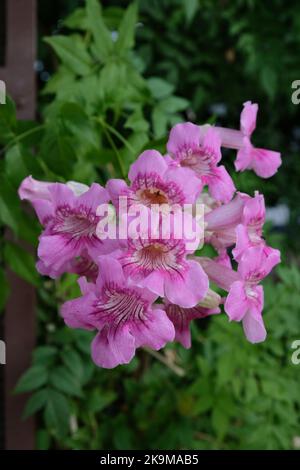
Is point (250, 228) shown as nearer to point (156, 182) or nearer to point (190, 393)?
point (156, 182)

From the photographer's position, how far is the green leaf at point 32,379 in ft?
3.85

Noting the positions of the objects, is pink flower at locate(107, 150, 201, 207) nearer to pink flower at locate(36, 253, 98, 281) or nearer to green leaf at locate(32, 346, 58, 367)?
pink flower at locate(36, 253, 98, 281)

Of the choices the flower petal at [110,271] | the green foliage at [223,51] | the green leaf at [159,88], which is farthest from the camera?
the green foliage at [223,51]

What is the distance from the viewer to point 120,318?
1.93 feet

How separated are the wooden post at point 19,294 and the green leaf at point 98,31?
220mm

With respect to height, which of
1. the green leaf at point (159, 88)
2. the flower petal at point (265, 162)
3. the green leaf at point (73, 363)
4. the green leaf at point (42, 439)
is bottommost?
the green leaf at point (42, 439)

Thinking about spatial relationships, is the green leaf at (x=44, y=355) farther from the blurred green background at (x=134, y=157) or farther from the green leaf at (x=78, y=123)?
the green leaf at (x=78, y=123)

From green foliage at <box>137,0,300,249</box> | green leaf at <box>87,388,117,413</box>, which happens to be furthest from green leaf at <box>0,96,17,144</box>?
green foliage at <box>137,0,300,249</box>

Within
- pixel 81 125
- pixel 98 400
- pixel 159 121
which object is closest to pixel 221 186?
pixel 81 125

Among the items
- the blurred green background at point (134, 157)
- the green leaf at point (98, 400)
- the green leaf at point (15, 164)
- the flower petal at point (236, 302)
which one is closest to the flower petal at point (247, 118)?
the blurred green background at point (134, 157)

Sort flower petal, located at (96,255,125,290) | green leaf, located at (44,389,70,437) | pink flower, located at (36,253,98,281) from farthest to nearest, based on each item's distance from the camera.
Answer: green leaf, located at (44,389,70,437), pink flower, located at (36,253,98,281), flower petal, located at (96,255,125,290)

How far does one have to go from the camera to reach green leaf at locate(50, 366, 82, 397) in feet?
3.87

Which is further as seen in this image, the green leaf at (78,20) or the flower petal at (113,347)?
the green leaf at (78,20)

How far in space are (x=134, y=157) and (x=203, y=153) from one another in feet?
0.66
